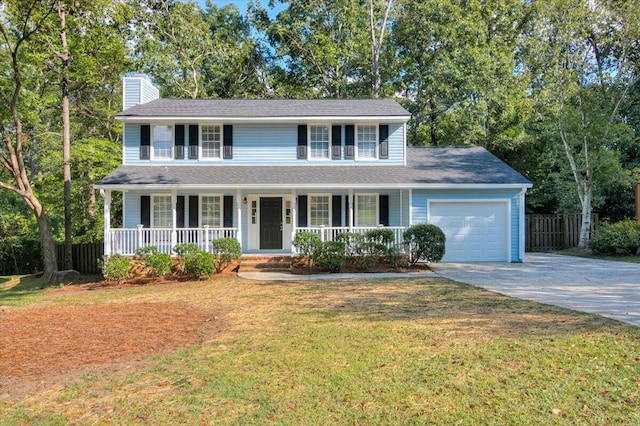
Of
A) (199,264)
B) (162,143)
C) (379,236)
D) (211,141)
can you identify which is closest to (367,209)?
(379,236)

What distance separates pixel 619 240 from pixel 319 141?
1166cm

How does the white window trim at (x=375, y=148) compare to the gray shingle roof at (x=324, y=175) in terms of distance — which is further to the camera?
the white window trim at (x=375, y=148)

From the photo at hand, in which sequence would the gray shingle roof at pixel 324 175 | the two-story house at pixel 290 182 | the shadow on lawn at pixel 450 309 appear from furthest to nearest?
the two-story house at pixel 290 182
the gray shingle roof at pixel 324 175
the shadow on lawn at pixel 450 309

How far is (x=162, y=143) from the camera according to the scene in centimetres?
1580

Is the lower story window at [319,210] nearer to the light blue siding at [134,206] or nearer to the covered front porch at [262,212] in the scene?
the covered front porch at [262,212]

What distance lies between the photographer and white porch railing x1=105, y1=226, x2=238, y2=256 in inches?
543

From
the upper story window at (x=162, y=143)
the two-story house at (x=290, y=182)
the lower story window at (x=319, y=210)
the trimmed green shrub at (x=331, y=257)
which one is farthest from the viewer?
the upper story window at (x=162, y=143)

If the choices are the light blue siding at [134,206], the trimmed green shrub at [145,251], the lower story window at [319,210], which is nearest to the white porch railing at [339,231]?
the lower story window at [319,210]

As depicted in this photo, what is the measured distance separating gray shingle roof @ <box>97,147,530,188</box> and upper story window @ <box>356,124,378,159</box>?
613 millimetres

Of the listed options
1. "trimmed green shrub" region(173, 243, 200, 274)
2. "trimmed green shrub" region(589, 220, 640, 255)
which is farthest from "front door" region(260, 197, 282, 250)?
"trimmed green shrub" region(589, 220, 640, 255)

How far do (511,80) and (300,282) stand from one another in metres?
17.6

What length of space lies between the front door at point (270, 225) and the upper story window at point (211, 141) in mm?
2586

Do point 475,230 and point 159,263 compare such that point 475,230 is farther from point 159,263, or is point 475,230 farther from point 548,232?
Answer: point 159,263

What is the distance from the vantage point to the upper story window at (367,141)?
16.1 m
